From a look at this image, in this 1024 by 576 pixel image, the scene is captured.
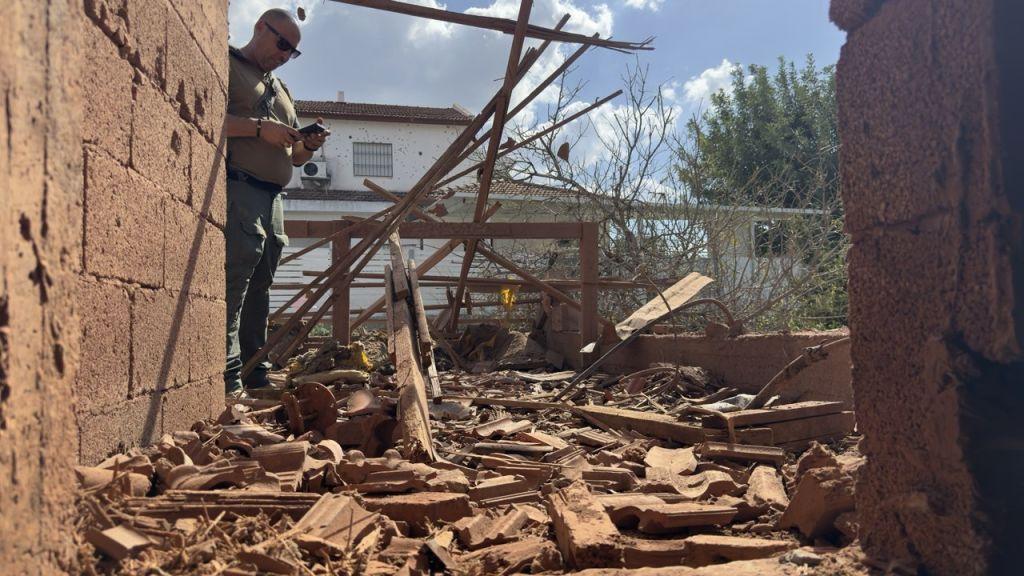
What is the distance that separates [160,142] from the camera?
3141mm

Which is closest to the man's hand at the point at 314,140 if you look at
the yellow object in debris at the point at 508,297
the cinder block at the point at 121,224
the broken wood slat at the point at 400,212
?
the broken wood slat at the point at 400,212

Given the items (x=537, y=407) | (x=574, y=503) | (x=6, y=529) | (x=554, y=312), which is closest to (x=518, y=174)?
(x=554, y=312)

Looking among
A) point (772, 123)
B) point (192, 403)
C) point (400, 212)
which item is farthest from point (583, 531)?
point (772, 123)

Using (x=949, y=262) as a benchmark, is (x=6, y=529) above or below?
below

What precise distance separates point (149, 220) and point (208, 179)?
36.2 inches

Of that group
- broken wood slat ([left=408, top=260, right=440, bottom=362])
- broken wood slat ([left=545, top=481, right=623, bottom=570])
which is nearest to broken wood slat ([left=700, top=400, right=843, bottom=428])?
broken wood slat ([left=408, top=260, right=440, bottom=362])

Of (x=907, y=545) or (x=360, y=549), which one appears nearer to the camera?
(x=907, y=545)

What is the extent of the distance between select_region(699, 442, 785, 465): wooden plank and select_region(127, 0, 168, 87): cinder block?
316cm

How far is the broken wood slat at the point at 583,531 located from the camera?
2191 millimetres

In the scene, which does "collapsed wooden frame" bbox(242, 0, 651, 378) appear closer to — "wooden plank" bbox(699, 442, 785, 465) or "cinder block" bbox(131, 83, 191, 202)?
"cinder block" bbox(131, 83, 191, 202)

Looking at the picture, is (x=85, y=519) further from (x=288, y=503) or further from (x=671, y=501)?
(x=671, y=501)

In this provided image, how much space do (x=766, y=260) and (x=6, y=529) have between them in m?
10.7

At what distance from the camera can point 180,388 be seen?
3.42m

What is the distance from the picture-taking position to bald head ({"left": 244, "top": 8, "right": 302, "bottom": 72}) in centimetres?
491
